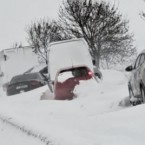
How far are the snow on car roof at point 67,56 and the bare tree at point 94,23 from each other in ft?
66.7

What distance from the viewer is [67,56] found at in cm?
1712

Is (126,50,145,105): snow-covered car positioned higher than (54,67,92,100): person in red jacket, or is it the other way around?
(126,50,145,105): snow-covered car

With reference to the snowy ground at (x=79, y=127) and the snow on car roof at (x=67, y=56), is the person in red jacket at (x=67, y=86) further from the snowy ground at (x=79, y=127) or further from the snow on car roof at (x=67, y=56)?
the snowy ground at (x=79, y=127)

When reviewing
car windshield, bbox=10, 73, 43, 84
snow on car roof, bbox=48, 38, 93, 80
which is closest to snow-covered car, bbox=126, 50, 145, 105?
snow on car roof, bbox=48, 38, 93, 80

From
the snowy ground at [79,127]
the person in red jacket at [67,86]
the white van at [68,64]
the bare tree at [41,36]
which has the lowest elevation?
the bare tree at [41,36]

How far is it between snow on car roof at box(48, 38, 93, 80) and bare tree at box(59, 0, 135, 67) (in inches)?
801

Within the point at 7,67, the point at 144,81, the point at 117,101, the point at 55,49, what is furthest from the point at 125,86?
the point at 7,67

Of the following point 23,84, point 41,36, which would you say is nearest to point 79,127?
point 23,84

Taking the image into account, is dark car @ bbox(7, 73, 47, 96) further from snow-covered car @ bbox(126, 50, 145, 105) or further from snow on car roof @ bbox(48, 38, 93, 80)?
snow-covered car @ bbox(126, 50, 145, 105)

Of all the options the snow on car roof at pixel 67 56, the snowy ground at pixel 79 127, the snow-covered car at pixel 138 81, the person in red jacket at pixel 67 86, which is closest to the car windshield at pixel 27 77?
the snow on car roof at pixel 67 56

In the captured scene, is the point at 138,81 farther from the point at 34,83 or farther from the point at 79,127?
the point at 34,83

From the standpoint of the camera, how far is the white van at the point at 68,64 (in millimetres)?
15898

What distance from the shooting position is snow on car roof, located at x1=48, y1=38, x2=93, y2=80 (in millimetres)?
16844

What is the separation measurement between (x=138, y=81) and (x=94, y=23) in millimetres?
26903
